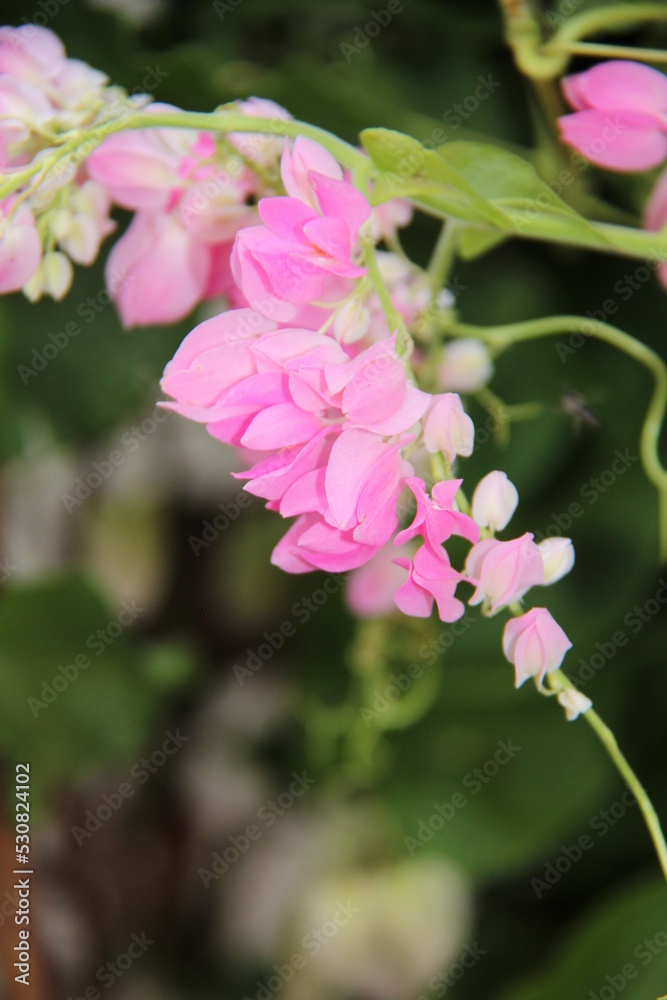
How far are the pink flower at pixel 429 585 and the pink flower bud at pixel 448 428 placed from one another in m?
0.03

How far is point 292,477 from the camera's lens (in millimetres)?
225

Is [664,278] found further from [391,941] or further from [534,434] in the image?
[391,941]

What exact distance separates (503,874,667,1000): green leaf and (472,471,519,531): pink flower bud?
1.32 feet

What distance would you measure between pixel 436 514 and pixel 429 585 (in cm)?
2

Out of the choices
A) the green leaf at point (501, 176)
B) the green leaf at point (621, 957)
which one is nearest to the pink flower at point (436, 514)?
the green leaf at point (501, 176)

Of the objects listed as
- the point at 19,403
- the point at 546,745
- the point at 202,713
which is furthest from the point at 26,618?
the point at 546,745

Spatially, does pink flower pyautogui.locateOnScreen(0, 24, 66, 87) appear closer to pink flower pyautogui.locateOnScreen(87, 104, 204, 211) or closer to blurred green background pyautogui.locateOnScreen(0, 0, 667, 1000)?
pink flower pyautogui.locateOnScreen(87, 104, 204, 211)

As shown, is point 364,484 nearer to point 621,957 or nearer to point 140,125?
point 140,125

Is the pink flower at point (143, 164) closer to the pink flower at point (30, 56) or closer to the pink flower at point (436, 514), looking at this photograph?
the pink flower at point (30, 56)

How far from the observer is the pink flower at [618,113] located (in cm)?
29

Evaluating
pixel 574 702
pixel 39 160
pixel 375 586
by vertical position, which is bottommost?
pixel 375 586

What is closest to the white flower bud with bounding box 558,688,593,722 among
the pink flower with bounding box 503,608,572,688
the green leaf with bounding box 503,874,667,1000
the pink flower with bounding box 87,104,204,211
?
the pink flower with bounding box 503,608,572,688

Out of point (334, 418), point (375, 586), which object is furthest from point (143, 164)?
point (375, 586)

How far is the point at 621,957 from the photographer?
0.52 meters
